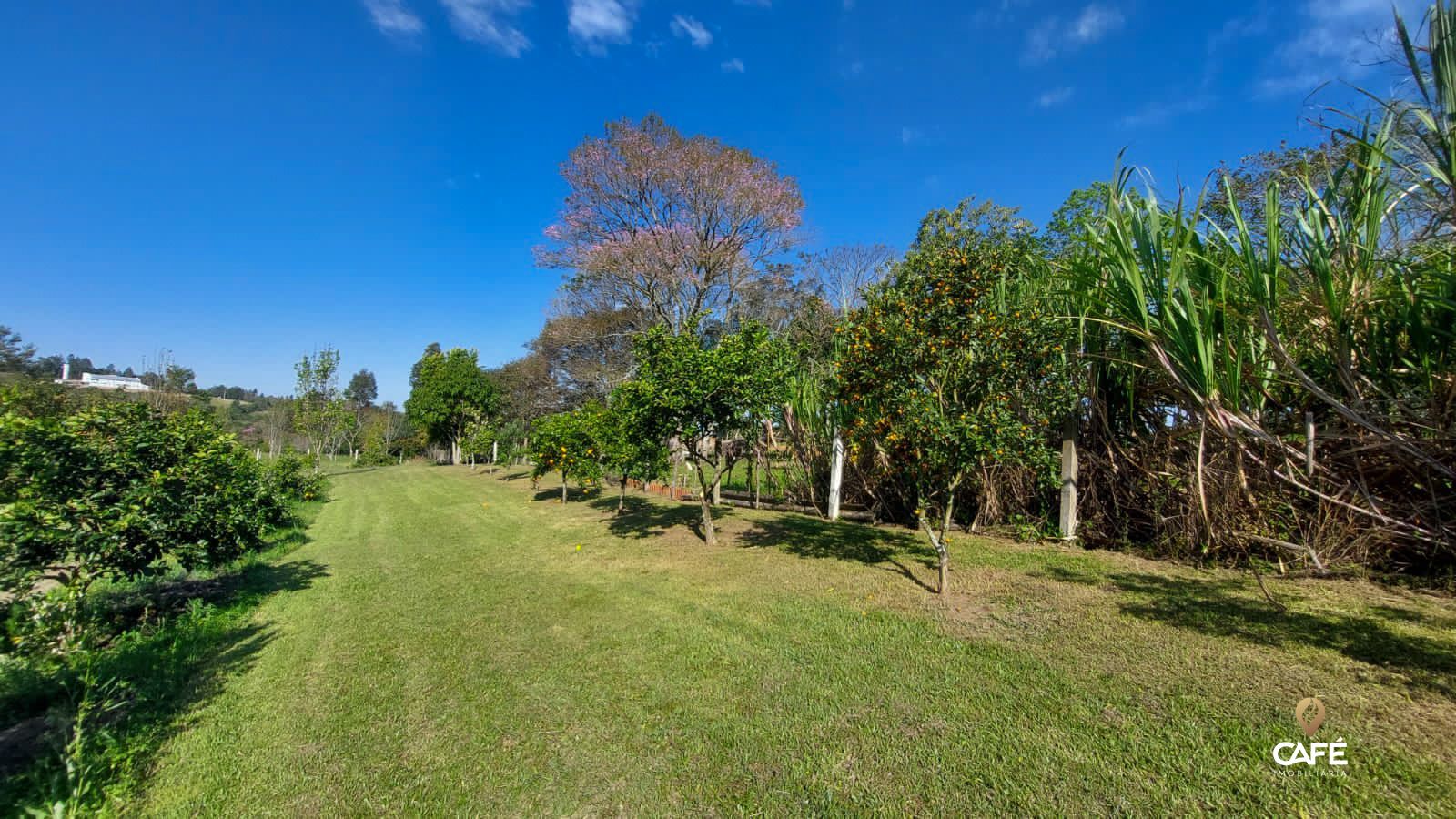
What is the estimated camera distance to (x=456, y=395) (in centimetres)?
2705

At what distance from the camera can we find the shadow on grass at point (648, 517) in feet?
27.4

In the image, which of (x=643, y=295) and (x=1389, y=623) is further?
(x=643, y=295)

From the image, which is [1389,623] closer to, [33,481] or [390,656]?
[390,656]

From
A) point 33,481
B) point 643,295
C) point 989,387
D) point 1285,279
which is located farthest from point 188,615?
point 643,295

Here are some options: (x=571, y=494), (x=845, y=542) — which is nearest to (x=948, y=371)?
(x=845, y=542)

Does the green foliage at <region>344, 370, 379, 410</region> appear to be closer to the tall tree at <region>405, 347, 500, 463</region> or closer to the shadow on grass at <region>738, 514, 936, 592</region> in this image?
the tall tree at <region>405, 347, 500, 463</region>

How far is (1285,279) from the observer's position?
4176mm

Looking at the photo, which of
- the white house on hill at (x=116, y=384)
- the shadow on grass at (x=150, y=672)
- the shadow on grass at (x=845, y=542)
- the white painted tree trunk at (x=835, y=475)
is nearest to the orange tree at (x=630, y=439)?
the shadow on grass at (x=845, y=542)

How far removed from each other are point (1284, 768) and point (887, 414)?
9.69 feet

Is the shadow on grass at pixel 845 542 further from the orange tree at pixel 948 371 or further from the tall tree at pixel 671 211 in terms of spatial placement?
the tall tree at pixel 671 211

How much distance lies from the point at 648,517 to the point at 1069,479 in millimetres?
6511

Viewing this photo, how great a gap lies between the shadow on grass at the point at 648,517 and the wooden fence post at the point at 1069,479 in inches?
184

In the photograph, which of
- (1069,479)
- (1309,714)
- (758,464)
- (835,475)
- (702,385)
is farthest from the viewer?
(758,464)

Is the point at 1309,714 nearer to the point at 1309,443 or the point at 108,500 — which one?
the point at 1309,443
